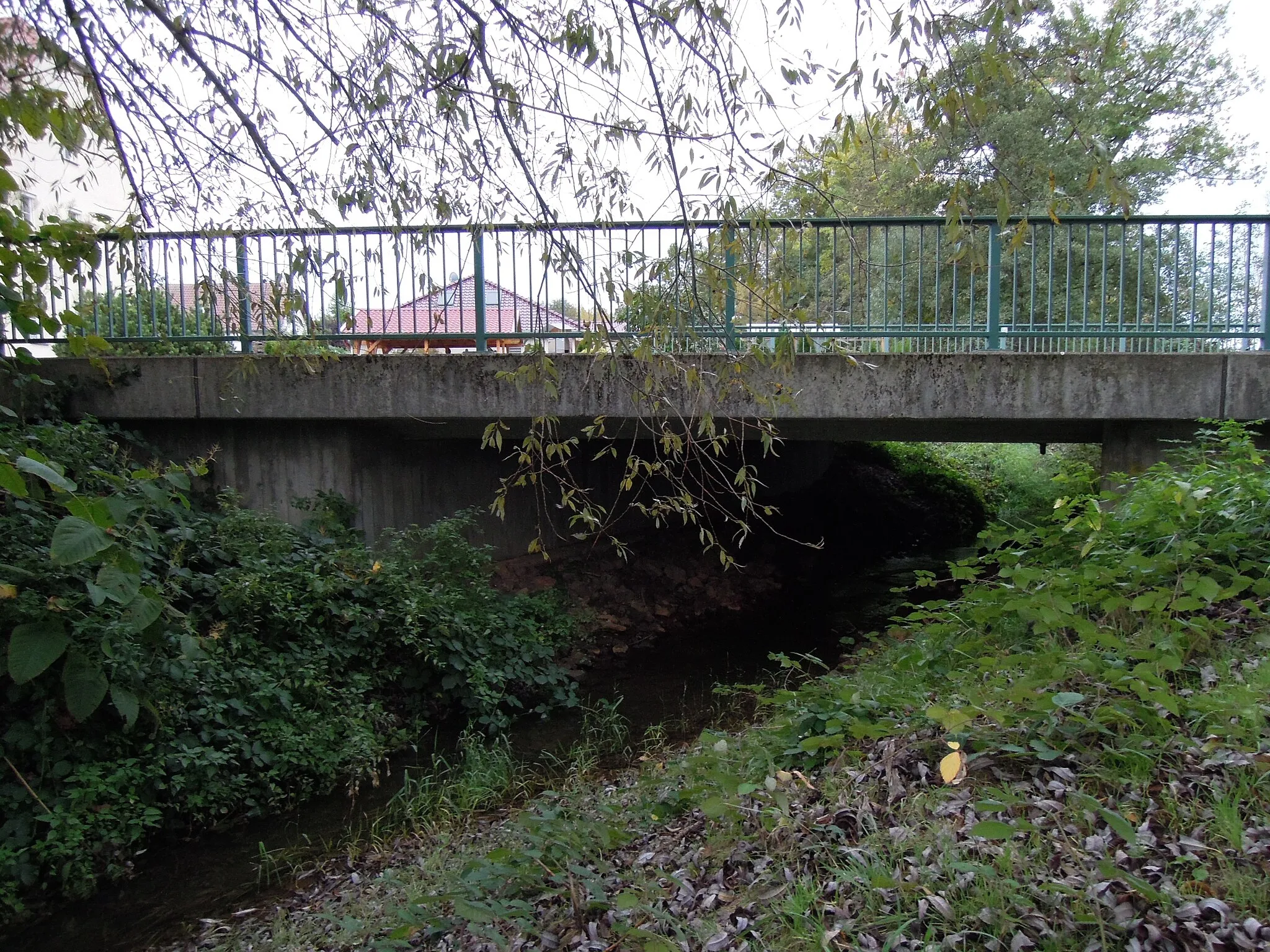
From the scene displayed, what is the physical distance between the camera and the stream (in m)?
3.65

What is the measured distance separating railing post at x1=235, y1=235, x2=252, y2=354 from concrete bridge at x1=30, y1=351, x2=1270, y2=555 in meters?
0.19

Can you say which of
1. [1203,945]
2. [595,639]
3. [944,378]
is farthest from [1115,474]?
[595,639]

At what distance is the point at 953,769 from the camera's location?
264 cm

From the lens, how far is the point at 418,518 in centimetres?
722

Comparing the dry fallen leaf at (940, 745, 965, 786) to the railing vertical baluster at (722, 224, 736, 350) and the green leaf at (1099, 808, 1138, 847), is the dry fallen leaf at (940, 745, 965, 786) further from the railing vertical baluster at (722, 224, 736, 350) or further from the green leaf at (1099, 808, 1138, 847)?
the railing vertical baluster at (722, 224, 736, 350)

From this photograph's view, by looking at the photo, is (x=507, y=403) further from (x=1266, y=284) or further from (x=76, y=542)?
(x=1266, y=284)

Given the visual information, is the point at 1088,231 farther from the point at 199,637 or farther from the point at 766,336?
the point at 199,637

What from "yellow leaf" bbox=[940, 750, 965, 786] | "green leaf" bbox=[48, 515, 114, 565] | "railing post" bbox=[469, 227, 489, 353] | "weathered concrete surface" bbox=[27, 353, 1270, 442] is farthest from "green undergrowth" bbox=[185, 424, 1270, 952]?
"railing post" bbox=[469, 227, 489, 353]

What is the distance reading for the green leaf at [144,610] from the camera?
110 inches

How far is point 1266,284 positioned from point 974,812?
16.9ft

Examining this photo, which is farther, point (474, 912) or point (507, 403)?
point (507, 403)

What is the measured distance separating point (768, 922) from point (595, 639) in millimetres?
5134

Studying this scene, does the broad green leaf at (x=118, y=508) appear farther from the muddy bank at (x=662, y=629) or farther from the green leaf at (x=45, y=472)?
the muddy bank at (x=662, y=629)

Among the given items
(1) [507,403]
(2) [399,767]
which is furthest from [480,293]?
(2) [399,767]
